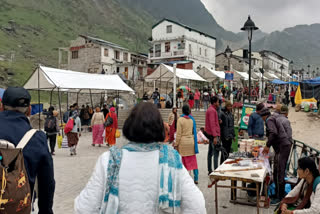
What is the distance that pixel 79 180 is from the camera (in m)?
7.38

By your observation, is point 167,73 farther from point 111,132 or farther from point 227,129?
point 227,129

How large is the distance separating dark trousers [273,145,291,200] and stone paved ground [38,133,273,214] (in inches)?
21.9

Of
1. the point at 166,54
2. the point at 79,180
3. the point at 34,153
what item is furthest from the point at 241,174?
the point at 166,54

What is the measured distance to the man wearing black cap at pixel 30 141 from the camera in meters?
2.28

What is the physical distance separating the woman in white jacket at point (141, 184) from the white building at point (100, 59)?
38759 millimetres

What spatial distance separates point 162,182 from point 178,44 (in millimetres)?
45648

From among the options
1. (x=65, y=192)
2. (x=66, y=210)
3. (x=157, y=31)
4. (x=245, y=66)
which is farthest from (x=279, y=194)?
(x=245, y=66)

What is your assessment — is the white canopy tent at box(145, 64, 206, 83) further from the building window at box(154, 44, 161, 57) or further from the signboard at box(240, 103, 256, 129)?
the building window at box(154, 44, 161, 57)

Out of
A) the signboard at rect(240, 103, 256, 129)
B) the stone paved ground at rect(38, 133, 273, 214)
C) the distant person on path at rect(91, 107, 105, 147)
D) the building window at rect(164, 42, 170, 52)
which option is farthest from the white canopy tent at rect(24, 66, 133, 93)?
the building window at rect(164, 42, 170, 52)

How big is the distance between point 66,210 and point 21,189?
3.56 metres

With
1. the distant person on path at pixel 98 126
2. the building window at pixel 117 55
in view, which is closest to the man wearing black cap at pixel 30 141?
the distant person on path at pixel 98 126

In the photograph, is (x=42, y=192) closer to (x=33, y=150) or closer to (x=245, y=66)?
(x=33, y=150)

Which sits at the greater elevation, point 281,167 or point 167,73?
point 167,73

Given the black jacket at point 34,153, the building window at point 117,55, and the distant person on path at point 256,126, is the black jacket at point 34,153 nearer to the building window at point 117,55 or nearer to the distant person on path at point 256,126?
the distant person on path at point 256,126
